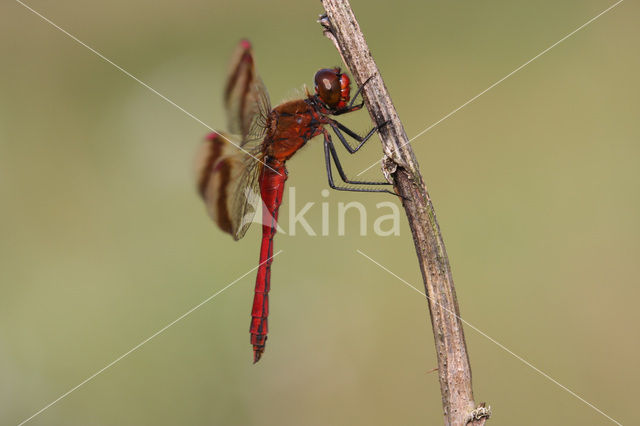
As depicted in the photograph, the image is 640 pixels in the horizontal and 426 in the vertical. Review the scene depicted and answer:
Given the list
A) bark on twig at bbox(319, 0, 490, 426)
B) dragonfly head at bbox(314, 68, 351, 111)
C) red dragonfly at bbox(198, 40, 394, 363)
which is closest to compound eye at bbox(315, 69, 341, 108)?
dragonfly head at bbox(314, 68, 351, 111)

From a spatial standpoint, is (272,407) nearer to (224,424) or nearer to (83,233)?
(224,424)

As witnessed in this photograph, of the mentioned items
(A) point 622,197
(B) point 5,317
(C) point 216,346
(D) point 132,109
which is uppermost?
(D) point 132,109

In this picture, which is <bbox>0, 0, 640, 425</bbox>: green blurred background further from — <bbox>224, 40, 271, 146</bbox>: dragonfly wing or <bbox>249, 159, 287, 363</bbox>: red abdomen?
<bbox>249, 159, 287, 363</bbox>: red abdomen

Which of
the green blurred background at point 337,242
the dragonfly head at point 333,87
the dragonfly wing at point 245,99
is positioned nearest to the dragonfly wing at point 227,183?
the dragonfly wing at point 245,99

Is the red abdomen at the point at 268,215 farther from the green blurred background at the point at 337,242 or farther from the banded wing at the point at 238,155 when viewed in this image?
the green blurred background at the point at 337,242

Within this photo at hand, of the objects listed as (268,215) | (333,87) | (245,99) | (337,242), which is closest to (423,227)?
(333,87)

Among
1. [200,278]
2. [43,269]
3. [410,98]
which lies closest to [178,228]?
[200,278]

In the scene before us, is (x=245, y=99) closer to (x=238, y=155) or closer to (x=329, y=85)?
(x=238, y=155)

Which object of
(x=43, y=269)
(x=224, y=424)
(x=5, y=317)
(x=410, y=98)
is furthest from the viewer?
(x=410, y=98)
